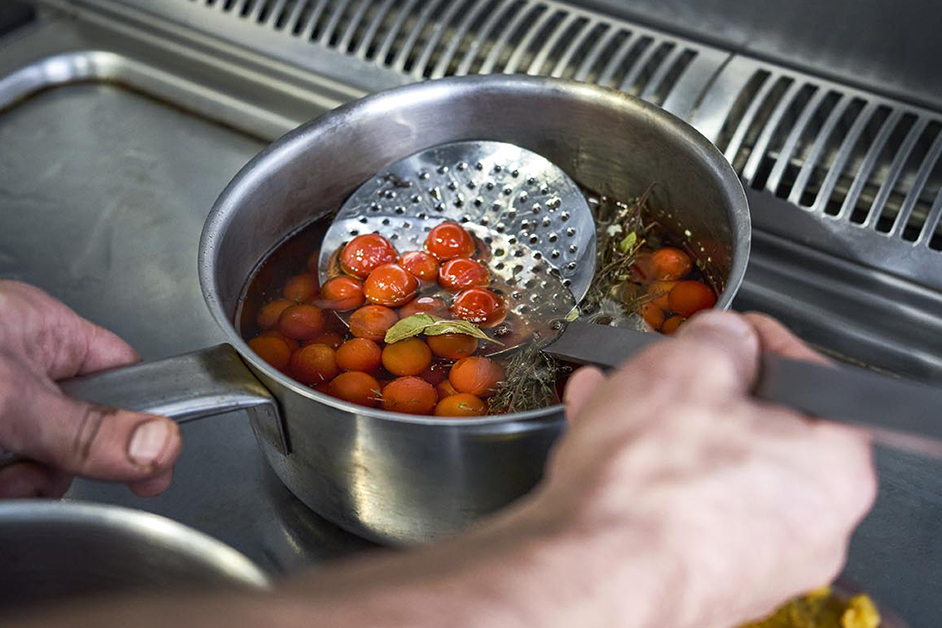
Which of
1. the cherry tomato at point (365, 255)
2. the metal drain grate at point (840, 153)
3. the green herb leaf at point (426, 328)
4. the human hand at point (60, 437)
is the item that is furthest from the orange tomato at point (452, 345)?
the metal drain grate at point (840, 153)

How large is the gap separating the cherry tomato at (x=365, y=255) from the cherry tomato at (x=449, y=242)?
0.04 m

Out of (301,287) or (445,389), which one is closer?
(445,389)

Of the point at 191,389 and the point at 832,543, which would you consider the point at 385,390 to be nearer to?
the point at 191,389

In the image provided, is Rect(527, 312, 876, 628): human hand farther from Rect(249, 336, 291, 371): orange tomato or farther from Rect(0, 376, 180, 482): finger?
Rect(249, 336, 291, 371): orange tomato

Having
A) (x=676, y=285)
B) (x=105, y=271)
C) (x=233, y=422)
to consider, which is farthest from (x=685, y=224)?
(x=105, y=271)

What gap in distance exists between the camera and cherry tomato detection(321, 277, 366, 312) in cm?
91

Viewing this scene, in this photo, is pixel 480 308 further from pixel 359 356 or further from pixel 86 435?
pixel 86 435

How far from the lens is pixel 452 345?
2.80ft

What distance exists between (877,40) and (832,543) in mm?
666

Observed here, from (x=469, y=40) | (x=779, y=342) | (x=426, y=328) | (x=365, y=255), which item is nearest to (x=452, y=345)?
(x=426, y=328)

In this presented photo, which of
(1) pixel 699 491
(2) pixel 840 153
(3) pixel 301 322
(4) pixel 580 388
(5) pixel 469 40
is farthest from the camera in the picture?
(5) pixel 469 40

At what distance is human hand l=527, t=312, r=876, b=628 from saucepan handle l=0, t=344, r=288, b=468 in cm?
28

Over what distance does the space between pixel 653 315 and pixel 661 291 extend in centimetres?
3

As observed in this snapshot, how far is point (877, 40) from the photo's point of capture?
3.25 feet
